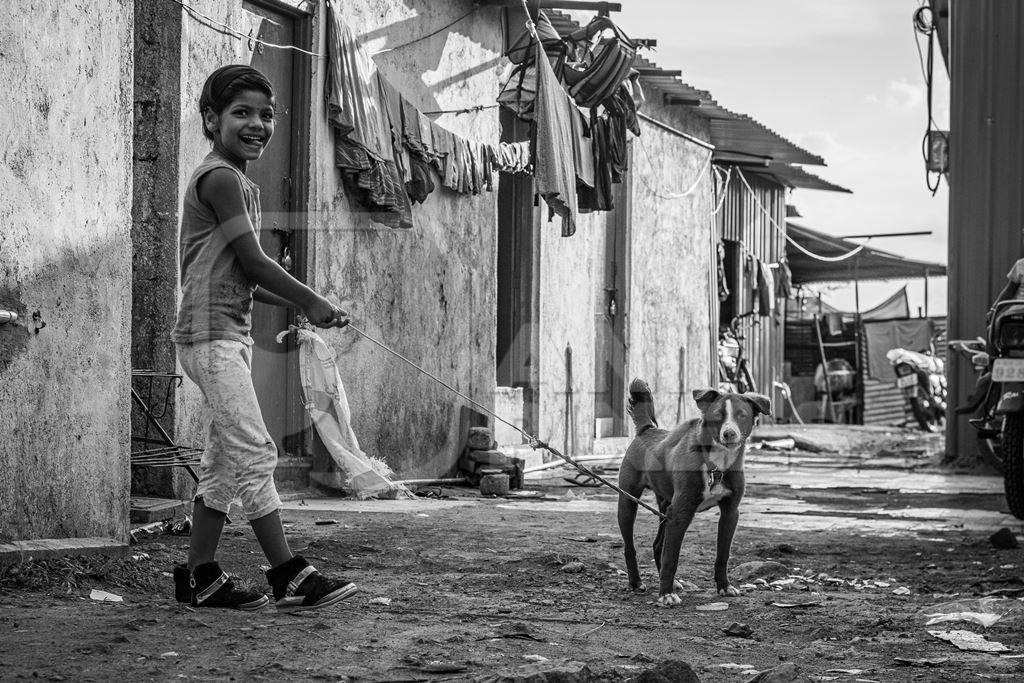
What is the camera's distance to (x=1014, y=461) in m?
8.09

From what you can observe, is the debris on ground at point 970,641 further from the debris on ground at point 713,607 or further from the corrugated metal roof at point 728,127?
the corrugated metal roof at point 728,127

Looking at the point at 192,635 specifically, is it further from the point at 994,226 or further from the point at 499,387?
the point at 994,226

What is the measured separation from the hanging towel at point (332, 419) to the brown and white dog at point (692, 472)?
12.0ft

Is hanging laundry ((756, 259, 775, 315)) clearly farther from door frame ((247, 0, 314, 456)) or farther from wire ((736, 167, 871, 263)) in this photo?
door frame ((247, 0, 314, 456))

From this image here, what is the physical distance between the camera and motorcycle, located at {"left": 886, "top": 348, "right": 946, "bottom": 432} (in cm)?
2217

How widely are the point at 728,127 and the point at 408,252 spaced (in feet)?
32.3

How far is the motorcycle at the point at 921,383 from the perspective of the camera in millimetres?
22172

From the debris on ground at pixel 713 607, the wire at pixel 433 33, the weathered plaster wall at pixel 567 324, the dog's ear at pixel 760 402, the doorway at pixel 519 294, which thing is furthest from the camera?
the weathered plaster wall at pixel 567 324

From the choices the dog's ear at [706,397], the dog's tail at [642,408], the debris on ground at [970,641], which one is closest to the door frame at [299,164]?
the dog's tail at [642,408]

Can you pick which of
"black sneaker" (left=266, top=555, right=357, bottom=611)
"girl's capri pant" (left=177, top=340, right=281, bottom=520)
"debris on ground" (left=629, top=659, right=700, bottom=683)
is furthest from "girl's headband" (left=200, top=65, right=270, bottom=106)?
"debris on ground" (left=629, top=659, right=700, bottom=683)

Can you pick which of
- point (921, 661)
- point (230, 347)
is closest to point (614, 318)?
point (230, 347)

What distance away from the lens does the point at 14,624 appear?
3982 mm

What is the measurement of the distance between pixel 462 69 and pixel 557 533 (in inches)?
216

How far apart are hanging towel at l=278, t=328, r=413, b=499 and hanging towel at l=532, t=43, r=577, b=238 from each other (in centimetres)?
269
